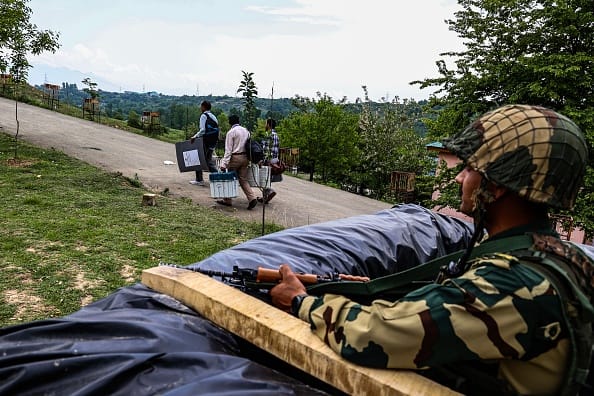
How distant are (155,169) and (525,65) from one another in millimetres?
8182

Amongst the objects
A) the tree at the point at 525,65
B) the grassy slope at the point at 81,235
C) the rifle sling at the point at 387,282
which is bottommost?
the grassy slope at the point at 81,235

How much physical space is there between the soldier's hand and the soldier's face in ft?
2.17

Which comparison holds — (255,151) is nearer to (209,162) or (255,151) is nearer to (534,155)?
(209,162)

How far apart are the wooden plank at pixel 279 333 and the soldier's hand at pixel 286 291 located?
3.7 inches

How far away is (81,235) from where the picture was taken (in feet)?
18.2

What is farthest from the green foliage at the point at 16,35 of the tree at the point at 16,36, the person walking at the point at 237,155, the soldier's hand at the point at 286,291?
the soldier's hand at the point at 286,291

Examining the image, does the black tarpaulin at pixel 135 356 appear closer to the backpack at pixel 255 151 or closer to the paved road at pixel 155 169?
the backpack at pixel 255 151

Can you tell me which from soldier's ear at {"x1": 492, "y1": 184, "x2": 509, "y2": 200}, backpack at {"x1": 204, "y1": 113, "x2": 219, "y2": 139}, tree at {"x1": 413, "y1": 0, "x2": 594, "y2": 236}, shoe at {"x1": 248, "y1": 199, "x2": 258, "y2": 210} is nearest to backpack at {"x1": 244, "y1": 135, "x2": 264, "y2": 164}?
shoe at {"x1": 248, "y1": 199, "x2": 258, "y2": 210}

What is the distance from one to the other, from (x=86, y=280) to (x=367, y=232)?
2830 millimetres

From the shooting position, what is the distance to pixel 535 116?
4.50ft

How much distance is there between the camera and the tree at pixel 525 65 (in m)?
6.78

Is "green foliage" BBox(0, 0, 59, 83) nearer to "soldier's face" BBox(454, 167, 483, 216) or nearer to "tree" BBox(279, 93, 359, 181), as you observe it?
"soldier's face" BBox(454, 167, 483, 216)

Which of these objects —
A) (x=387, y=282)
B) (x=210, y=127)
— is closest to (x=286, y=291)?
(x=387, y=282)

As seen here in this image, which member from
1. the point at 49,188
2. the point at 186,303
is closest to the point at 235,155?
the point at 49,188
